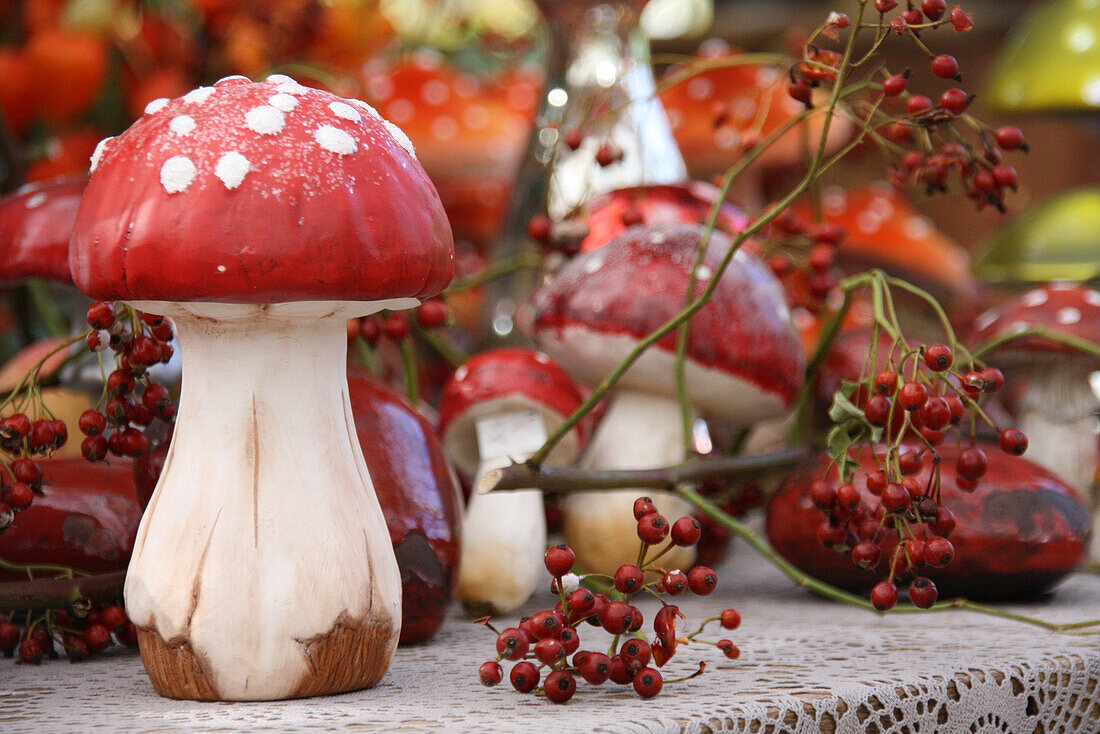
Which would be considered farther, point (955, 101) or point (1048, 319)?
point (1048, 319)

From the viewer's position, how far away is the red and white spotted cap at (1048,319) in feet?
3.03

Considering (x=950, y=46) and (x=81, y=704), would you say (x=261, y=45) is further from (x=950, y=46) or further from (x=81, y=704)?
(x=950, y=46)

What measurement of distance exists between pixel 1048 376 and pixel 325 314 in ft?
2.37

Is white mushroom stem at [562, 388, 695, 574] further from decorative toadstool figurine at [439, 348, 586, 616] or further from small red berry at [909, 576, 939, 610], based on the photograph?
small red berry at [909, 576, 939, 610]

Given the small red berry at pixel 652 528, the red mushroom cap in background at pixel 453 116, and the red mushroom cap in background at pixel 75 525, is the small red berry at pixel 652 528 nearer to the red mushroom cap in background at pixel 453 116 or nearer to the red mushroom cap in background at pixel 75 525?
the red mushroom cap in background at pixel 75 525

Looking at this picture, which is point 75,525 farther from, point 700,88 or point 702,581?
point 700,88

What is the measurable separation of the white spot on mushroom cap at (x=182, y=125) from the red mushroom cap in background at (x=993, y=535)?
49 cm

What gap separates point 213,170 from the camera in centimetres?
51

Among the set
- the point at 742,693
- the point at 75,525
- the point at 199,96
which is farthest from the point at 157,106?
the point at 742,693

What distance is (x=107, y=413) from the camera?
64cm

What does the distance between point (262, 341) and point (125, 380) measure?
0.12m

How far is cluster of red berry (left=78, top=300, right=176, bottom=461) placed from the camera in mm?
621

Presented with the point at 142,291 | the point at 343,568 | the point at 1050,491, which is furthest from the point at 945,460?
the point at 142,291

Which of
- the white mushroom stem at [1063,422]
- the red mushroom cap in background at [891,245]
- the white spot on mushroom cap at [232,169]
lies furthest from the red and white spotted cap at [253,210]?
the red mushroom cap in background at [891,245]
